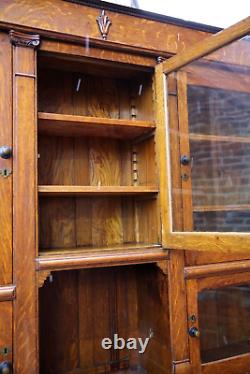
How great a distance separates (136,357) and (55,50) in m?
1.43

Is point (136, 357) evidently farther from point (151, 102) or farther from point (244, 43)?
point (244, 43)

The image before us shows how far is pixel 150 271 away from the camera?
1.54 metres

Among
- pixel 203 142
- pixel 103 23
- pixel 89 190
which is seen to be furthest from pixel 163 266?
pixel 103 23

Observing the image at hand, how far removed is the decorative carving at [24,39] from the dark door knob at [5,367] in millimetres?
1099

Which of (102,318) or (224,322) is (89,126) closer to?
(102,318)

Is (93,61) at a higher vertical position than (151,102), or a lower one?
higher

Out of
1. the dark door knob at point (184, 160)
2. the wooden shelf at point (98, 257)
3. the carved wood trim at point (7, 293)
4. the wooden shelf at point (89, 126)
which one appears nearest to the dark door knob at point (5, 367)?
the carved wood trim at point (7, 293)

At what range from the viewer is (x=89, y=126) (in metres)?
1.44

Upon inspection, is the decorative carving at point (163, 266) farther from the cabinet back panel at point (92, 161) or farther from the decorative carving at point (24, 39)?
the decorative carving at point (24, 39)

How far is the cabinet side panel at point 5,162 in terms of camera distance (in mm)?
1147

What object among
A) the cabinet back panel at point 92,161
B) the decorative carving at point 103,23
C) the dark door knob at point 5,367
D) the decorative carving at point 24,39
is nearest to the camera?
the dark door knob at point 5,367

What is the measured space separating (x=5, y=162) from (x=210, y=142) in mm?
860

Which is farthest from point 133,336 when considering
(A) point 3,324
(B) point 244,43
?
(B) point 244,43

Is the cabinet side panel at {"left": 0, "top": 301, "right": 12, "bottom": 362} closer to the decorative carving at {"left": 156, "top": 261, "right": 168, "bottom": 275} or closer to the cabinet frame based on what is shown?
the decorative carving at {"left": 156, "top": 261, "right": 168, "bottom": 275}
